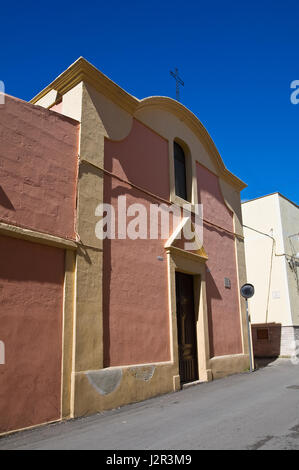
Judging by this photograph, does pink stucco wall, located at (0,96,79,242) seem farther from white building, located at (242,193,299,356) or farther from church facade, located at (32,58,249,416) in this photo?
white building, located at (242,193,299,356)

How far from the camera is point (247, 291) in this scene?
1161 centimetres

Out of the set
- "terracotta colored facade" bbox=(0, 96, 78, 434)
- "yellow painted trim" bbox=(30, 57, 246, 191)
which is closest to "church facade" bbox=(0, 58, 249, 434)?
"yellow painted trim" bbox=(30, 57, 246, 191)

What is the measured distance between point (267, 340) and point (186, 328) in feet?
25.3

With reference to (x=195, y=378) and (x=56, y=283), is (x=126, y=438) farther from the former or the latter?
(x=195, y=378)

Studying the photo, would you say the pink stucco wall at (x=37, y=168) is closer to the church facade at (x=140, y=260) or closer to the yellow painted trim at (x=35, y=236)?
the yellow painted trim at (x=35, y=236)

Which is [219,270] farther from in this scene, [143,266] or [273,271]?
[273,271]

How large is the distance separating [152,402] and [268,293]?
10.4 m

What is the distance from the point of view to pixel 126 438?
505 cm

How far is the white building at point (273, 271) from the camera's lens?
51.9 feet

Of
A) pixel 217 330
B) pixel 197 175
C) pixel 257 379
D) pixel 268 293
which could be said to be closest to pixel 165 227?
pixel 197 175

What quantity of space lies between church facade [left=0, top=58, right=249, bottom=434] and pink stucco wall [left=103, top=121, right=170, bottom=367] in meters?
0.03

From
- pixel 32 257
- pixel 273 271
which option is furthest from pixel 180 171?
pixel 273 271

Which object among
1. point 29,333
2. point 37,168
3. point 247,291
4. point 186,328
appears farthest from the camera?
point 247,291

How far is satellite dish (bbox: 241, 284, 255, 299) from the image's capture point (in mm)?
11511
